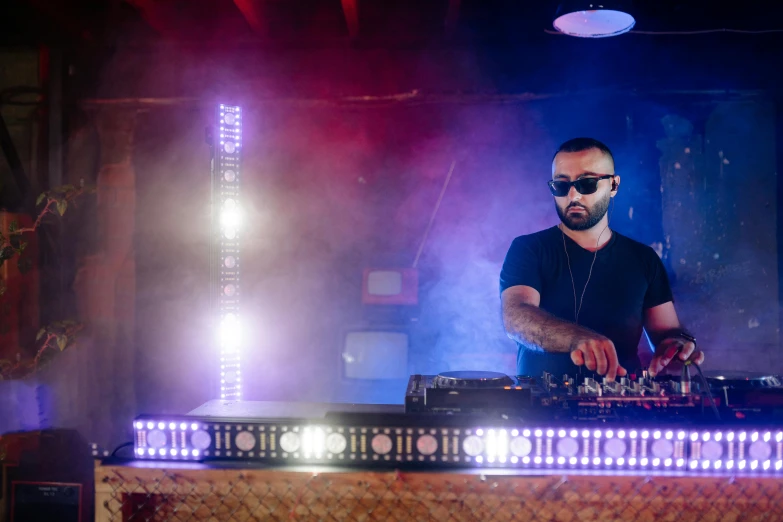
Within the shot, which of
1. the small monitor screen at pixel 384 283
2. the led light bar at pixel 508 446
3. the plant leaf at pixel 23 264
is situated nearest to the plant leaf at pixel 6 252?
the plant leaf at pixel 23 264

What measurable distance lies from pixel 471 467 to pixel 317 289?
120 inches

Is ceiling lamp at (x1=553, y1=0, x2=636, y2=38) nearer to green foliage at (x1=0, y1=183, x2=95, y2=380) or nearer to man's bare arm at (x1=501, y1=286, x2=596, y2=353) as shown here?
man's bare arm at (x1=501, y1=286, x2=596, y2=353)

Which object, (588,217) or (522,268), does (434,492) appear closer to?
(522,268)

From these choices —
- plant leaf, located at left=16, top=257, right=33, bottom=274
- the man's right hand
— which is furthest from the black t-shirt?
plant leaf, located at left=16, top=257, right=33, bottom=274

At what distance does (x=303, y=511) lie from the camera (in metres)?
1.69

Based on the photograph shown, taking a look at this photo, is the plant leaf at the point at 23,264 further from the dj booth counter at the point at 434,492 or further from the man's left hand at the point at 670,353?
the man's left hand at the point at 670,353

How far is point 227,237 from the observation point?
3441 millimetres

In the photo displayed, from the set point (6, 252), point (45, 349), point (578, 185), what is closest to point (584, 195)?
point (578, 185)

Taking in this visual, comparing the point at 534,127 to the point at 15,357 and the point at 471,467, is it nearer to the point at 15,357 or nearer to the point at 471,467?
the point at 471,467

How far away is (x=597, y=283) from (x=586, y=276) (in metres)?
0.06

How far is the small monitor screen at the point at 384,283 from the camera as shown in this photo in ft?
14.7

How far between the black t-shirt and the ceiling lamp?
109 centimetres

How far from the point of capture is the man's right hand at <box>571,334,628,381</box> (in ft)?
6.47

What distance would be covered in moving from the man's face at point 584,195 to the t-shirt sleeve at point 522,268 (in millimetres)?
280
